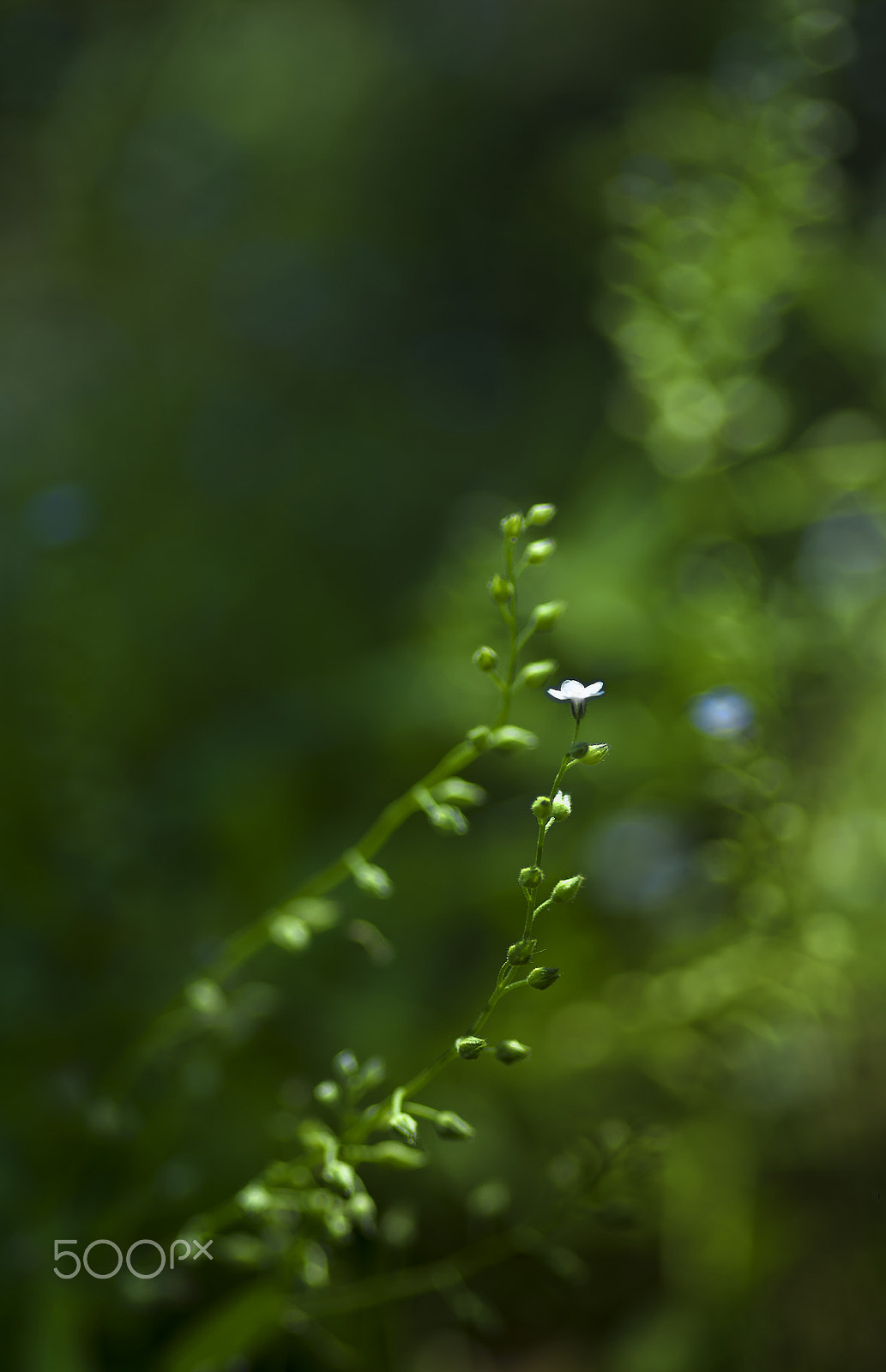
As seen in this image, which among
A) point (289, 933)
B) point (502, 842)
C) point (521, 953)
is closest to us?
point (521, 953)

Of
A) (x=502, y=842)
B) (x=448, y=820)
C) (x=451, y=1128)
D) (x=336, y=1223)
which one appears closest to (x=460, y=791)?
(x=448, y=820)

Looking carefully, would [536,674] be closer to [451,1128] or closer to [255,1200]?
[451,1128]

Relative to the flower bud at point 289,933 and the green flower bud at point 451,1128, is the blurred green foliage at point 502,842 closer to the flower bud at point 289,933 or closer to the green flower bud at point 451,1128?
the flower bud at point 289,933

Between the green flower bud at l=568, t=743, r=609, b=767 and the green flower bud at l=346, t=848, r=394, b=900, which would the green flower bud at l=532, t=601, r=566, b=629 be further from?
the green flower bud at l=346, t=848, r=394, b=900

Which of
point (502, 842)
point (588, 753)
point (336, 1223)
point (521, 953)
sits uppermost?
point (502, 842)

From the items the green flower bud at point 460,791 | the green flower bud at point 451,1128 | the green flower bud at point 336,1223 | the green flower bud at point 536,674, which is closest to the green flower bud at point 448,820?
the green flower bud at point 460,791

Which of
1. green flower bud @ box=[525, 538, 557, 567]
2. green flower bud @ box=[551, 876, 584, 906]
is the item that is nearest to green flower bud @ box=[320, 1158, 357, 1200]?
green flower bud @ box=[551, 876, 584, 906]

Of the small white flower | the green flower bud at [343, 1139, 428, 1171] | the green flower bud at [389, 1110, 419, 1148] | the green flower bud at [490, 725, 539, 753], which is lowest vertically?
the green flower bud at [389, 1110, 419, 1148]
